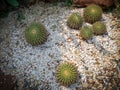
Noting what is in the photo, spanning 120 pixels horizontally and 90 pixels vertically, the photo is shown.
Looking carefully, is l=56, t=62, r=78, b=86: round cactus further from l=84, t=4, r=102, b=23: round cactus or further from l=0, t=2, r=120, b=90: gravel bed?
l=84, t=4, r=102, b=23: round cactus

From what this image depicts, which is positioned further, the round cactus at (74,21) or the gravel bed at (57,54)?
the round cactus at (74,21)

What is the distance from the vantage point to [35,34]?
5285 mm

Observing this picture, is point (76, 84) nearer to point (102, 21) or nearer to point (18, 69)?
point (18, 69)

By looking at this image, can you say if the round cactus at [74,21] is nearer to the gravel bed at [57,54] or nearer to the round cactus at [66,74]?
the gravel bed at [57,54]

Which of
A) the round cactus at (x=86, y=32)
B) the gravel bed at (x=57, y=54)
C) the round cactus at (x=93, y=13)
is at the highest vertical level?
the round cactus at (x=93, y=13)

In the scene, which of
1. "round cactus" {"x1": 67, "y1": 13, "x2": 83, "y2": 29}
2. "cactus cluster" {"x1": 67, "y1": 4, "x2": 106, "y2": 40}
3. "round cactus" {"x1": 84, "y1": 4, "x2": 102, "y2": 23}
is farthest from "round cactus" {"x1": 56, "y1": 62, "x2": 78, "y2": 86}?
"round cactus" {"x1": 84, "y1": 4, "x2": 102, "y2": 23}

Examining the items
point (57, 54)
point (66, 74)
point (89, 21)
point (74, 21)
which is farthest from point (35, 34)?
point (89, 21)

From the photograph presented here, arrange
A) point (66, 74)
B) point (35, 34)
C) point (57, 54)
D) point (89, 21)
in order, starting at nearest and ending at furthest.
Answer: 1. point (66, 74)
2. point (35, 34)
3. point (57, 54)
4. point (89, 21)

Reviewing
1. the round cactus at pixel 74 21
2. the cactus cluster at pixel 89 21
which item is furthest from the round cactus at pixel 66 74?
the round cactus at pixel 74 21

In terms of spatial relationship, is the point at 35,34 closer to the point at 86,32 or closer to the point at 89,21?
the point at 86,32

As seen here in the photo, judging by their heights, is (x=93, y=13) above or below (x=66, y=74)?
above

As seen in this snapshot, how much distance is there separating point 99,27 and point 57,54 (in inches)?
41.0

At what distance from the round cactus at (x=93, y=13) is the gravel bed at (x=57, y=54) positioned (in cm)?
21

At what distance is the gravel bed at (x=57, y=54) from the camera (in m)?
5.17
